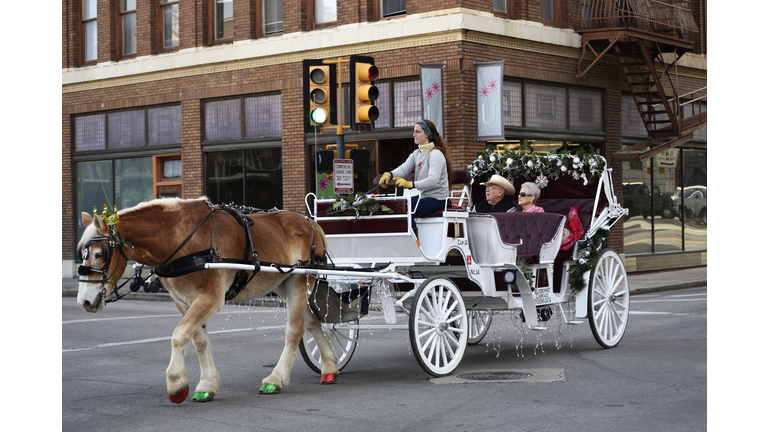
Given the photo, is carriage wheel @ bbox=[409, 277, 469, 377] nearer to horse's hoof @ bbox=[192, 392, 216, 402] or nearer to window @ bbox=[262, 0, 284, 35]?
horse's hoof @ bbox=[192, 392, 216, 402]

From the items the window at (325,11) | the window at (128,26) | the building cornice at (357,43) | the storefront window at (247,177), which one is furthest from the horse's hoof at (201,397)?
the window at (128,26)

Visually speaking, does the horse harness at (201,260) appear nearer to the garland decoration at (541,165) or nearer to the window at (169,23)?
the garland decoration at (541,165)

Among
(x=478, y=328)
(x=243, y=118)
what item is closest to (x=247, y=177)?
(x=243, y=118)

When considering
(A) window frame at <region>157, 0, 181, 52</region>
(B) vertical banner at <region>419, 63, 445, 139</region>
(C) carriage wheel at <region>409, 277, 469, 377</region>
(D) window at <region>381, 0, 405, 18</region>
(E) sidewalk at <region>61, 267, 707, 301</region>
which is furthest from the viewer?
(A) window frame at <region>157, 0, 181, 52</region>

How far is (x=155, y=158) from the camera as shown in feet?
78.7

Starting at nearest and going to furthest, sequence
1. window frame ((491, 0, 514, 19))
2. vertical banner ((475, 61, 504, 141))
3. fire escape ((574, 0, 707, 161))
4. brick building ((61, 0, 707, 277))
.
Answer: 1. vertical banner ((475, 61, 504, 141))
2. brick building ((61, 0, 707, 277))
3. window frame ((491, 0, 514, 19))
4. fire escape ((574, 0, 707, 161))

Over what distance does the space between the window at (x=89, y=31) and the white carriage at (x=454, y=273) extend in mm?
18553

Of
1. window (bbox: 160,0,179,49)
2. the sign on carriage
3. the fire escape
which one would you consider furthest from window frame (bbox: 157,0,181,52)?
the sign on carriage

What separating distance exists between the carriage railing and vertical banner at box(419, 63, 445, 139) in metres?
4.28

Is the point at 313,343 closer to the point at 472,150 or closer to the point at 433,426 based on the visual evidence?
the point at 433,426

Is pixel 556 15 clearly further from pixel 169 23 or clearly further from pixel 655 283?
pixel 169 23

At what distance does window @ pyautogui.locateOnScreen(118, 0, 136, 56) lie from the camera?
81.4 feet

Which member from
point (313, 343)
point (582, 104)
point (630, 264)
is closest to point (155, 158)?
point (582, 104)

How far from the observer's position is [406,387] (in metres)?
8.12
